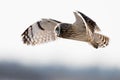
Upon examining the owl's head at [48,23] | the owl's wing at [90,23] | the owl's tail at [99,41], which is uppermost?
the owl's wing at [90,23]

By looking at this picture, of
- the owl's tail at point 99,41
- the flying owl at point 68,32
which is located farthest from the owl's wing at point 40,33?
the owl's tail at point 99,41

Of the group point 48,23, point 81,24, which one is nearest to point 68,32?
point 81,24

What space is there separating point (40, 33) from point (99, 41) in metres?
0.74

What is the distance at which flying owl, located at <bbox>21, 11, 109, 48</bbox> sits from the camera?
491 cm

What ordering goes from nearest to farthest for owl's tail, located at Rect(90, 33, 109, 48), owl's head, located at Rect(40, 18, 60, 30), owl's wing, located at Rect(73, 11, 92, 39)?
owl's wing, located at Rect(73, 11, 92, 39)
owl's tail, located at Rect(90, 33, 109, 48)
owl's head, located at Rect(40, 18, 60, 30)

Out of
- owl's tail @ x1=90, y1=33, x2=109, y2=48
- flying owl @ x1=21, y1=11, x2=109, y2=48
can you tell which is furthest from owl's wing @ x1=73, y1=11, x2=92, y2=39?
owl's tail @ x1=90, y1=33, x2=109, y2=48

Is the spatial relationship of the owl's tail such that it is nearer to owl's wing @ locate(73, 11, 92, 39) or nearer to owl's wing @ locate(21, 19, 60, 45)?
owl's wing @ locate(73, 11, 92, 39)

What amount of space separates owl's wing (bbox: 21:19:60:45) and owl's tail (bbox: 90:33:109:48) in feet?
1.37

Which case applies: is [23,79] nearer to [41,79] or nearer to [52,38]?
[41,79]

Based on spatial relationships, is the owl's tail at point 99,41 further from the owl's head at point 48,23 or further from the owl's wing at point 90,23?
Answer: the owl's head at point 48,23

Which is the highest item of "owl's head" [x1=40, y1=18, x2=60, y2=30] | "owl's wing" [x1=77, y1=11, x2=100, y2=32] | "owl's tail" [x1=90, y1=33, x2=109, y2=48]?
"owl's wing" [x1=77, y1=11, x2=100, y2=32]

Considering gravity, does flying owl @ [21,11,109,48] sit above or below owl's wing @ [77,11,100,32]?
below

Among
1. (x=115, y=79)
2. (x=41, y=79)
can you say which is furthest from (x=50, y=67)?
(x=115, y=79)

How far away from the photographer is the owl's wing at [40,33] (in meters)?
5.66
